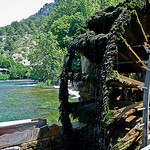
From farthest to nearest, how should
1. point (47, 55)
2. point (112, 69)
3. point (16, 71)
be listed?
point (16, 71), point (47, 55), point (112, 69)

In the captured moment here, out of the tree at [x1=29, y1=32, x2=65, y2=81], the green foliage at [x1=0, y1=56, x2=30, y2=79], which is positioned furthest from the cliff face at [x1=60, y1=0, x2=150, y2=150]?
the green foliage at [x1=0, y1=56, x2=30, y2=79]

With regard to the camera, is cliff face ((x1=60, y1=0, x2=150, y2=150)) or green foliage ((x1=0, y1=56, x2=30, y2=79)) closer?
cliff face ((x1=60, y1=0, x2=150, y2=150))

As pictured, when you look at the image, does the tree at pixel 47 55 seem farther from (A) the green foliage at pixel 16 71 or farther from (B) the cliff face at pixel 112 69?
(A) the green foliage at pixel 16 71

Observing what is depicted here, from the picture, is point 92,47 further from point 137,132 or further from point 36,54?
point 36,54

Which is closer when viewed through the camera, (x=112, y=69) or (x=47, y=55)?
(x=112, y=69)

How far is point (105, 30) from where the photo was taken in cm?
741

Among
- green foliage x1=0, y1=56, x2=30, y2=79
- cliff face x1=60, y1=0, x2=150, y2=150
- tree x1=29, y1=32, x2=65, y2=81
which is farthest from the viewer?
green foliage x1=0, y1=56, x2=30, y2=79

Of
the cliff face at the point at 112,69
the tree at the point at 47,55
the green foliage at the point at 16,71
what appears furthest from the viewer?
the green foliage at the point at 16,71

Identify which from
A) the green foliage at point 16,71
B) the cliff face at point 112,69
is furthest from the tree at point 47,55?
the green foliage at point 16,71

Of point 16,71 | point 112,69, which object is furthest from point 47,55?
point 16,71

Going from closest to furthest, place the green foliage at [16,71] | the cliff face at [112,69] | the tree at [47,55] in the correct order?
1. the cliff face at [112,69]
2. the tree at [47,55]
3. the green foliage at [16,71]

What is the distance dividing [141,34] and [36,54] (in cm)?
2343

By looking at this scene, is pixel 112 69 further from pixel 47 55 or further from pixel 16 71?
pixel 16 71

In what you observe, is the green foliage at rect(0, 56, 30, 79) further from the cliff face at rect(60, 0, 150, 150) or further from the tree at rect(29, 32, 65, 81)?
the cliff face at rect(60, 0, 150, 150)
